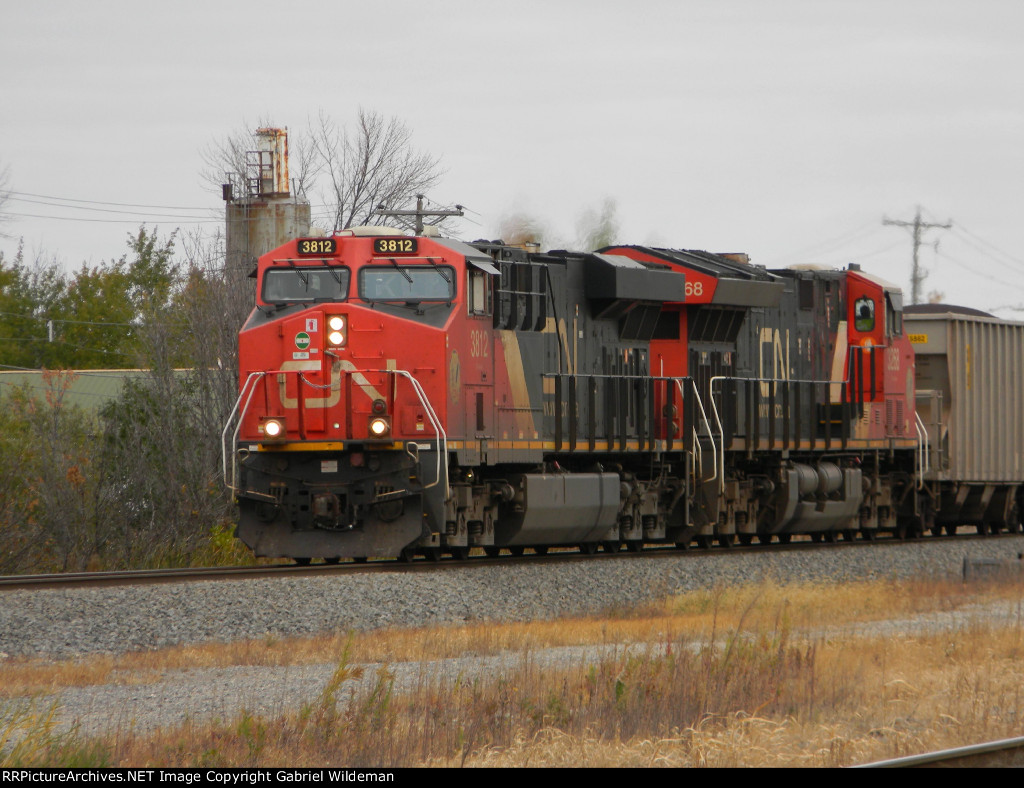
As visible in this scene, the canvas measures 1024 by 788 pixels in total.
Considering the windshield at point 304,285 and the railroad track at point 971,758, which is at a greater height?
the windshield at point 304,285

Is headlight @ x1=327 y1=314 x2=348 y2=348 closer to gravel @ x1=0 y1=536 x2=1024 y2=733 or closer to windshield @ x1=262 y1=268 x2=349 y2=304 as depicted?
windshield @ x1=262 y1=268 x2=349 y2=304

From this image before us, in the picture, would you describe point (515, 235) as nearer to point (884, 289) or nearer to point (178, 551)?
point (884, 289)

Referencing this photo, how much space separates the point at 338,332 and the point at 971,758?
33.3ft

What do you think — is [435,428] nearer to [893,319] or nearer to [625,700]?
[625,700]

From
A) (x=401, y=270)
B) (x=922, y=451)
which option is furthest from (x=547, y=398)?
(x=922, y=451)

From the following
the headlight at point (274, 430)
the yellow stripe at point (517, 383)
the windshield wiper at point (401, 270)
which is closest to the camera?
the headlight at point (274, 430)

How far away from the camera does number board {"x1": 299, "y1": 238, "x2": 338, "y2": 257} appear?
15834mm

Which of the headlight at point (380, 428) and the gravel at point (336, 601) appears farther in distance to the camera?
the headlight at point (380, 428)

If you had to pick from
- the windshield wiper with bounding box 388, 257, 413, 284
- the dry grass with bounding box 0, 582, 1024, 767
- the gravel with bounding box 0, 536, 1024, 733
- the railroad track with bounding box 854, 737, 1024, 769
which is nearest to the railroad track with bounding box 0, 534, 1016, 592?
the gravel with bounding box 0, 536, 1024, 733

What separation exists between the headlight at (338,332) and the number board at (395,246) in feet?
3.06

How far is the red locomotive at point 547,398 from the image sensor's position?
1534cm

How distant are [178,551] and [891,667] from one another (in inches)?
560

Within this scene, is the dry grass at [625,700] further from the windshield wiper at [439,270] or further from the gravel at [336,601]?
the windshield wiper at [439,270]

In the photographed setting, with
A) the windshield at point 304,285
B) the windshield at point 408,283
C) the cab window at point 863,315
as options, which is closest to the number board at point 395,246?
the windshield at point 408,283
